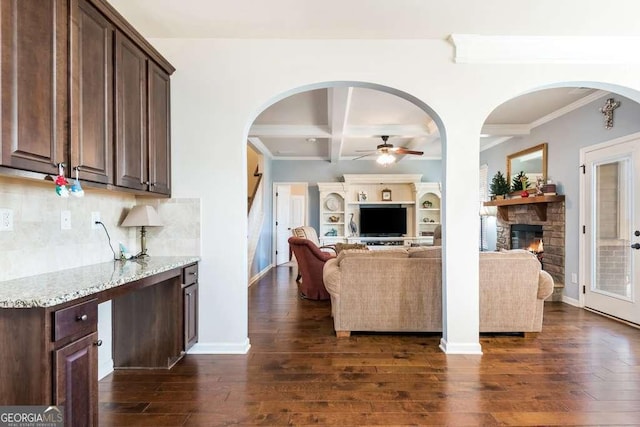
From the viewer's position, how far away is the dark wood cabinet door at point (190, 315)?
104 inches

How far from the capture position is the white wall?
2.92 meters

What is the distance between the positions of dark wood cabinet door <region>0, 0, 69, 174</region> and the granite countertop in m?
0.56

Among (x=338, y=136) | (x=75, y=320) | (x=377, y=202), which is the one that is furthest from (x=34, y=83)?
(x=377, y=202)

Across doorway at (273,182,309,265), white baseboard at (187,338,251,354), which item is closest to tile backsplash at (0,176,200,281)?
white baseboard at (187,338,251,354)

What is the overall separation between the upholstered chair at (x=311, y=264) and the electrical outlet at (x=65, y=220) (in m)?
2.95

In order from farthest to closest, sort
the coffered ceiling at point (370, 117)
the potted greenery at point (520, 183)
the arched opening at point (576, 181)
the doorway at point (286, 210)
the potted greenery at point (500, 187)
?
the doorway at point (286, 210)
the potted greenery at point (500, 187)
the potted greenery at point (520, 183)
the coffered ceiling at point (370, 117)
the arched opening at point (576, 181)

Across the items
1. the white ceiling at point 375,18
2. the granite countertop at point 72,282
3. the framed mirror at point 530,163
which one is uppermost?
the white ceiling at point 375,18

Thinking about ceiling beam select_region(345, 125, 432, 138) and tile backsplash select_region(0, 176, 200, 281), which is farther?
ceiling beam select_region(345, 125, 432, 138)

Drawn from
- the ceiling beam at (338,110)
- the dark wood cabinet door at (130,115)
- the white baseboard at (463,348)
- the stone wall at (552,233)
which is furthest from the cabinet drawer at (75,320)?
the stone wall at (552,233)

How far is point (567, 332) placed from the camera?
11.4ft

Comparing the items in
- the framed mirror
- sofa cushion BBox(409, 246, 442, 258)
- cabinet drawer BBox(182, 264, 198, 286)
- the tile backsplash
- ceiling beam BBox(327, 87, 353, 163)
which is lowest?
cabinet drawer BBox(182, 264, 198, 286)

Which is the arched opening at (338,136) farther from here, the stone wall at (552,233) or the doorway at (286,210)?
the stone wall at (552,233)

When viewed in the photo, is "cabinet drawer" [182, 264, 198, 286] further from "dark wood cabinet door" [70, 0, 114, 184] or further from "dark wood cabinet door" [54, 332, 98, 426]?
"dark wood cabinet door" [54, 332, 98, 426]

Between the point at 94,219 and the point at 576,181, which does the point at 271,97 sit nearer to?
the point at 94,219
